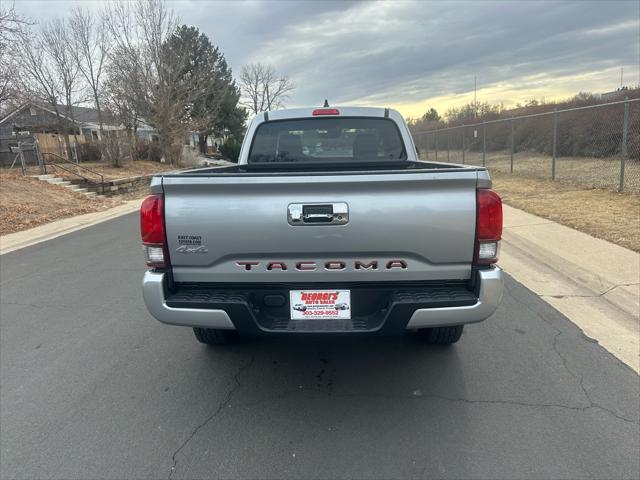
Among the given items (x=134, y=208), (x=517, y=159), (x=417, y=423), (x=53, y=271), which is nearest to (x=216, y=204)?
(x=417, y=423)

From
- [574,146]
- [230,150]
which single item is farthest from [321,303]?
[230,150]

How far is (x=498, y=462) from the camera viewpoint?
90.7 inches

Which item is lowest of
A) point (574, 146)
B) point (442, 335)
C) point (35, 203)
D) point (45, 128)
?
point (442, 335)

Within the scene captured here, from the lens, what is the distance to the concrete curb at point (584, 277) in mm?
3813

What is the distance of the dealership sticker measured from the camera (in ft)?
8.54

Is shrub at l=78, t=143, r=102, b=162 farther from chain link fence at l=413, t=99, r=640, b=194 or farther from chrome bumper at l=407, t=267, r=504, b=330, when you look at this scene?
chrome bumper at l=407, t=267, r=504, b=330

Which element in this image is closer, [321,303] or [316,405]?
[321,303]

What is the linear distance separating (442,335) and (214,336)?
6.06 ft

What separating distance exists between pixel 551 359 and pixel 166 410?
2.86m

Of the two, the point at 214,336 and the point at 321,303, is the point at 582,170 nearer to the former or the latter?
the point at 214,336

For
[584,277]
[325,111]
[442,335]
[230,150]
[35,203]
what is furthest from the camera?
[230,150]

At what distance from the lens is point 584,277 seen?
5.05 metres

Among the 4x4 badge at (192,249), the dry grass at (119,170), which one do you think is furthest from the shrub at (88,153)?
the 4x4 badge at (192,249)

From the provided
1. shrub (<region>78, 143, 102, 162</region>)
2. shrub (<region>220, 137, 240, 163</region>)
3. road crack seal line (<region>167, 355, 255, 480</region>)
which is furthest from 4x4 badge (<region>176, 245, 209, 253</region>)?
shrub (<region>220, 137, 240, 163</region>)
